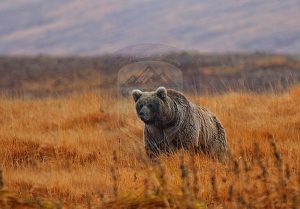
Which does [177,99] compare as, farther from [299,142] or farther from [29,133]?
[29,133]

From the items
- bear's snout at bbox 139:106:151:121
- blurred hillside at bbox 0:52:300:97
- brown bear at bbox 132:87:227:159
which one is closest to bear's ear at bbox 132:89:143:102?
brown bear at bbox 132:87:227:159

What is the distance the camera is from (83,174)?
25.5 feet

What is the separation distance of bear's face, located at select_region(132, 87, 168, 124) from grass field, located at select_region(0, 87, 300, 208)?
36 cm

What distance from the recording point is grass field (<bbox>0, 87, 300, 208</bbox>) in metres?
5.25

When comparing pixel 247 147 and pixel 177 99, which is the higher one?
pixel 177 99

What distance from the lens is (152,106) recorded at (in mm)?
8820

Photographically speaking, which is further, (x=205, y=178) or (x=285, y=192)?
(x=205, y=178)

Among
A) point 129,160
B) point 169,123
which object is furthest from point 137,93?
point 129,160

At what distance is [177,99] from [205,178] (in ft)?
6.70

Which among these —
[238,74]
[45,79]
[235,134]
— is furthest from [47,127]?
[45,79]

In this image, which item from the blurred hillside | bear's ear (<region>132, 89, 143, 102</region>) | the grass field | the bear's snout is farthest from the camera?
the blurred hillside

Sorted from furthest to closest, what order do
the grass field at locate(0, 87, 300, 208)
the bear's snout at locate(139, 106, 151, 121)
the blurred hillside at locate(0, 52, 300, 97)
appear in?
the blurred hillside at locate(0, 52, 300, 97), the bear's snout at locate(139, 106, 151, 121), the grass field at locate(0, 87, 300, 208)

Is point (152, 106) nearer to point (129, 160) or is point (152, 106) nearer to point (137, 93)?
point (137, 93)

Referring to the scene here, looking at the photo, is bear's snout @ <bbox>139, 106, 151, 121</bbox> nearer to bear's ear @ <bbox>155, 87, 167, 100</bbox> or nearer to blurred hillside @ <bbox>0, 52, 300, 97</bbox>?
bear's ear @ <bbox>155, 87, 167, 100</bbox>
